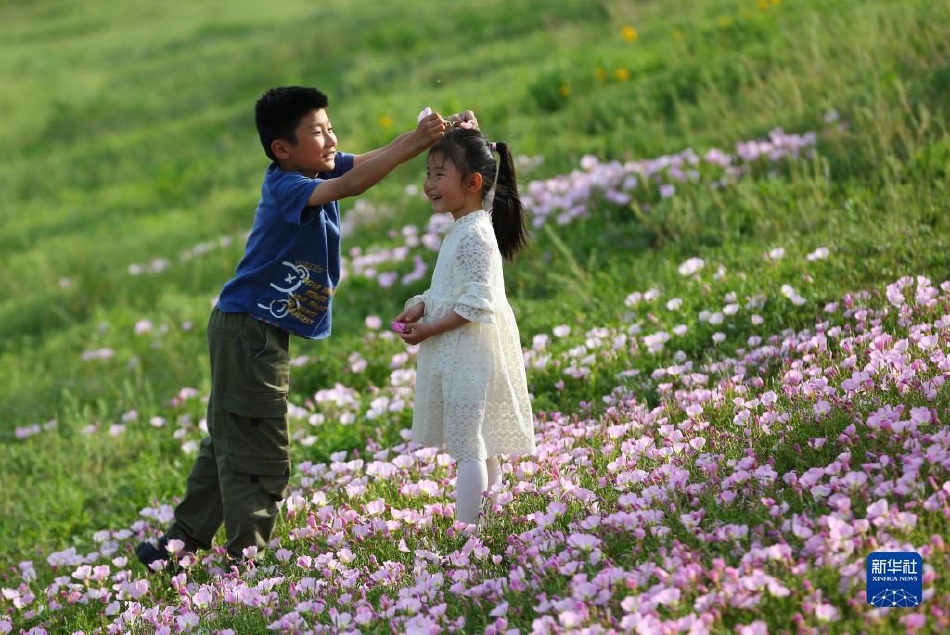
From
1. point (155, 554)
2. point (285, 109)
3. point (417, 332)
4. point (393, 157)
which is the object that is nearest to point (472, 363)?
point (417, 332)

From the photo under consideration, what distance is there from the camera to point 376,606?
3820 mm

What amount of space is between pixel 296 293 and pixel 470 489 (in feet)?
3.70

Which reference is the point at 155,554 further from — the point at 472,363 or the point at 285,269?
the point at 472,363

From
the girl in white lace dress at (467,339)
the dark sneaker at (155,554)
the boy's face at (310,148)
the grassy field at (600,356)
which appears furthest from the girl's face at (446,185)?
the dark sneaker at (155,554)

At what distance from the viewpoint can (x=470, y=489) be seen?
429cm

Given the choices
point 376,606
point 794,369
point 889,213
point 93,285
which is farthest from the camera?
point 93,285

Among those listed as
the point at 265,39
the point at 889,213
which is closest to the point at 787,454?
the point at 889,213

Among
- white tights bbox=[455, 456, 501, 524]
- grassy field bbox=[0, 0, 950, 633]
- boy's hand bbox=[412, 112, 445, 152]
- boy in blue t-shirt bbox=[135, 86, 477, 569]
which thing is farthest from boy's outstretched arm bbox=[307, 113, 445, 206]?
grassy field bbox=[0, 0, 950, 633]

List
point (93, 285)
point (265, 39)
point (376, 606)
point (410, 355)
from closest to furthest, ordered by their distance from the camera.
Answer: point (376, 606) → point (410, 355) → point (93, 285) → point (265, 39)

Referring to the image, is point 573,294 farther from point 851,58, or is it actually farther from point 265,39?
point 265,39

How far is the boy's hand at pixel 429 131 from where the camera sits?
407 centimetres

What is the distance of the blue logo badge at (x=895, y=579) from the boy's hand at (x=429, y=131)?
2105mm

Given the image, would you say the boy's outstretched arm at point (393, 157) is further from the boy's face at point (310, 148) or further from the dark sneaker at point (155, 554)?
the dark sneaker at point (155, 554)

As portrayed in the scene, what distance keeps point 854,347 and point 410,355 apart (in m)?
2.87
